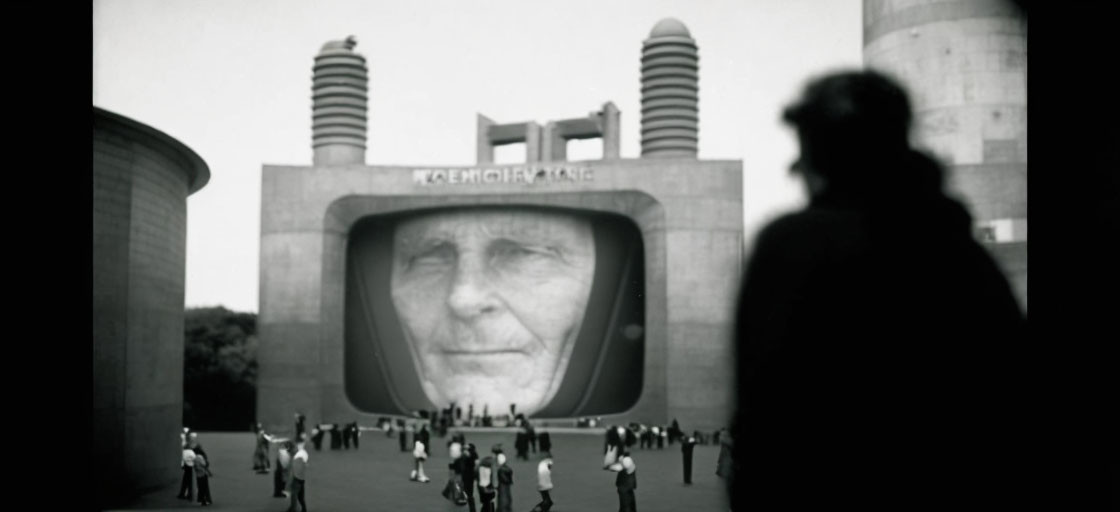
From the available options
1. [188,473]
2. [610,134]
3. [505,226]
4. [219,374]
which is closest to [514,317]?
[505,226]

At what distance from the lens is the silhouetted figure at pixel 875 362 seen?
6.48 ft

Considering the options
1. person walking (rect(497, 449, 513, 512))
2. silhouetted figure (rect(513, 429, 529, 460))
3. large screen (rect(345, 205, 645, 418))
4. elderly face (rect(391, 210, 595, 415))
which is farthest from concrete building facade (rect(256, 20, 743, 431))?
person walking (rect(497, 449, 513, 512))

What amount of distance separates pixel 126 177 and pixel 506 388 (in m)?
23.2

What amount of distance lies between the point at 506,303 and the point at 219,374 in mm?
11134

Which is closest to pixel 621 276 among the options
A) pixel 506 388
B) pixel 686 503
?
pixel 506 388

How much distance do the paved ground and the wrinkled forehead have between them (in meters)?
8.92

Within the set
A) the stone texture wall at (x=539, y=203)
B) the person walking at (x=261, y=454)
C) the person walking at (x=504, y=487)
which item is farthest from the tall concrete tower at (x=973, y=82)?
the stone texture wall at (x=539, y=203)

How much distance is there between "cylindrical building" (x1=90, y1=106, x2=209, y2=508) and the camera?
45.2 ft

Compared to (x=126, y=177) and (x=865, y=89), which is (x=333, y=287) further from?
(x=865, y=89)

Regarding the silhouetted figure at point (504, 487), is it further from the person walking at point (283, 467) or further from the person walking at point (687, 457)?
the person walking at point (687, 457)

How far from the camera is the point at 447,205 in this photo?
36000mm

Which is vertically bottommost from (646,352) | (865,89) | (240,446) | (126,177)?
(240,446)

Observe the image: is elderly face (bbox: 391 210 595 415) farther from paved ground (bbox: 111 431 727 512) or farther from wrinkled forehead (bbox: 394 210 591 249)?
paved ground (bbox: 111 431 727 512)

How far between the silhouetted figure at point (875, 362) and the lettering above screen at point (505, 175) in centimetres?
3285
